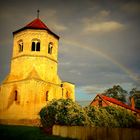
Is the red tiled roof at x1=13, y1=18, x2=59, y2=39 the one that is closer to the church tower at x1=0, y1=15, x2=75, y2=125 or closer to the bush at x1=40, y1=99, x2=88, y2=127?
the church tower at x1=0, y1=15, x2=75, y2=125

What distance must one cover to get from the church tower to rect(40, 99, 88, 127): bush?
7.57 meters

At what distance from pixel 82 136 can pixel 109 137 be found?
Answer: 3.30m

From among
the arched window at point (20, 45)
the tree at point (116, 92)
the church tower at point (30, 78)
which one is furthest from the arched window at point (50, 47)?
the tree at point (116, 92)

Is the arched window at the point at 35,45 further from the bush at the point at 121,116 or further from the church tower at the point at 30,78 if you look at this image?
the bush at the point at 121,116

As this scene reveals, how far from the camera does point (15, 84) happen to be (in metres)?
36.1

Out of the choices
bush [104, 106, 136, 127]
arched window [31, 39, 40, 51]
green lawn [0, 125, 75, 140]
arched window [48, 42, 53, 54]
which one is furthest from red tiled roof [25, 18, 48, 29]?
green lawn [0, 125, 75, 140]

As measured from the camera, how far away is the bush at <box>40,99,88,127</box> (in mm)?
23827

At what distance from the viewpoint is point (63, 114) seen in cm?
2488

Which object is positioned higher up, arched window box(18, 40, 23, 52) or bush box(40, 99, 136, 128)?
arched window box(18, 40, 23, 52)

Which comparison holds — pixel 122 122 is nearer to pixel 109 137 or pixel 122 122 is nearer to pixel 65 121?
pixel 65 121

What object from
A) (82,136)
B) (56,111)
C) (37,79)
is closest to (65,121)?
(56,111)

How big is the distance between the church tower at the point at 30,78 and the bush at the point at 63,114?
7.57 metres

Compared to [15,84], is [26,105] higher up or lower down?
lower down

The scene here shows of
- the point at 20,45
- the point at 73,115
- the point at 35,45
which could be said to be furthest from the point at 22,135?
the point at 20,45
